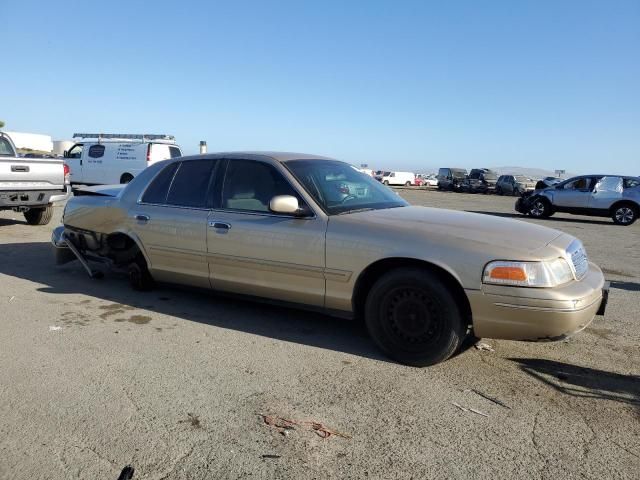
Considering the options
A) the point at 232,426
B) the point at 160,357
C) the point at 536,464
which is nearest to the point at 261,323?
the point at 160,357

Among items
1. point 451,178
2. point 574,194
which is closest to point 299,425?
point 574,194

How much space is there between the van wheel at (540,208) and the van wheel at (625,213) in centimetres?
207

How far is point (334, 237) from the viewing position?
162 inches

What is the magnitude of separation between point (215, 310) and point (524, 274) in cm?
295

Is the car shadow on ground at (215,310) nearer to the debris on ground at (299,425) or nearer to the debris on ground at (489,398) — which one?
the debris on ground at (489,398)

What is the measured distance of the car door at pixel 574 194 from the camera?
58.6 feet

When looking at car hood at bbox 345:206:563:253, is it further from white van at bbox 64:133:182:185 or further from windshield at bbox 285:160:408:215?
white van at bbox 64:133:182:185

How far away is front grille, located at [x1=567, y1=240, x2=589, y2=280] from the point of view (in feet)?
12.4

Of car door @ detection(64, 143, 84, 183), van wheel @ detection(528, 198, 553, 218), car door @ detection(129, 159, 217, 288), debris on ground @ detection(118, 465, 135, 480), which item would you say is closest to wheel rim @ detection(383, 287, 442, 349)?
car door @ detection(129, 159, 217, 288)

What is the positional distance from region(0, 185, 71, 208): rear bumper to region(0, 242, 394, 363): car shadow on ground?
2.81 metres

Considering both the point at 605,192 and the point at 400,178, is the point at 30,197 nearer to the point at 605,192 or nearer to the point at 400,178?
the point at 605,192

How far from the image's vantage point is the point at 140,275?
18.4 ft

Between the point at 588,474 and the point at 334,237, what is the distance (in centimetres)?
226

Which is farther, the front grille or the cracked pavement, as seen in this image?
the front grille
